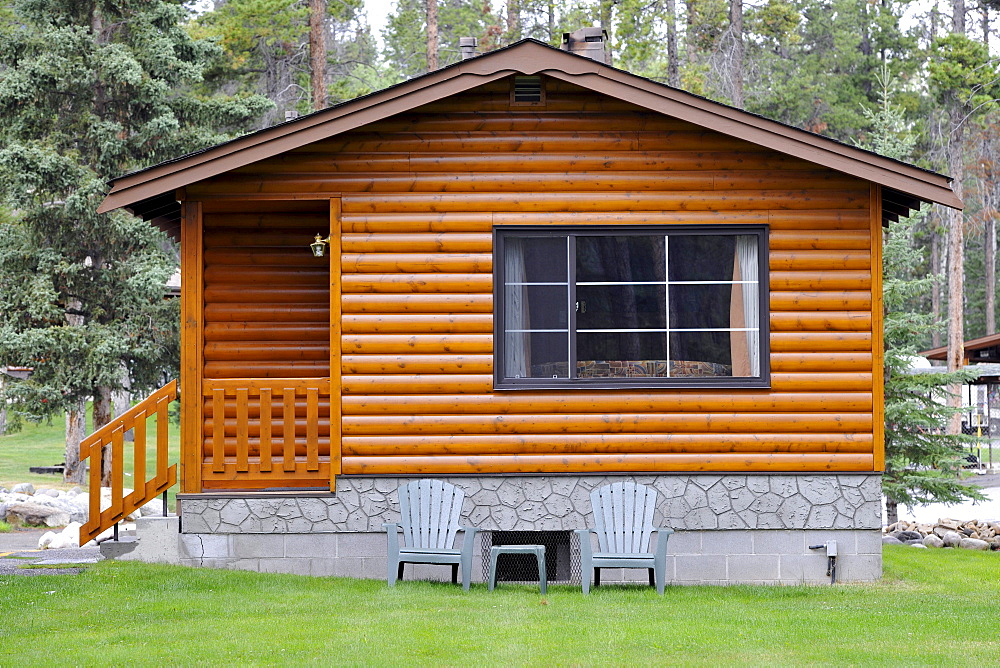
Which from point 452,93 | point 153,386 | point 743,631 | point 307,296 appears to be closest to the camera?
point 743,631

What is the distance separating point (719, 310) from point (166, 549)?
185 inches

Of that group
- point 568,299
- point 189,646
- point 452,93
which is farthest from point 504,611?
point 452,93

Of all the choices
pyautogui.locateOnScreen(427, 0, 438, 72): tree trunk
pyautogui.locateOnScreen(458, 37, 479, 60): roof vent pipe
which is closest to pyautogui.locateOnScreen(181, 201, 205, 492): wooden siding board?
pyautogui.locateOnScreen(458, 37, 479, 60): roof vent pipe

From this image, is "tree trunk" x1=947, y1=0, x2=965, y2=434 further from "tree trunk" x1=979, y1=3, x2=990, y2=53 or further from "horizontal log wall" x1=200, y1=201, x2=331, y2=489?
"horizontal log wall" x1=200, y1=201, x2=331, y2=489

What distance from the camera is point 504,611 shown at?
731 centimetres

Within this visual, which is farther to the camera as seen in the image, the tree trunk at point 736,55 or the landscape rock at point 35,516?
the tree trunk at point 736,55

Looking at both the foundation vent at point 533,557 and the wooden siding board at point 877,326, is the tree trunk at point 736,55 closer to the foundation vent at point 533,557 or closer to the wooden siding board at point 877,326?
the wooden siding board at point 877,326

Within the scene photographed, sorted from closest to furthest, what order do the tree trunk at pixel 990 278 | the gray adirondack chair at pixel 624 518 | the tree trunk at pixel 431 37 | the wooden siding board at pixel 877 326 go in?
the gray adirondack chair at pixel 624 518
the wooden siding board at pixel 877 326
the tree trunk at pixel 431 37
the tree trunk at pixel 990 278

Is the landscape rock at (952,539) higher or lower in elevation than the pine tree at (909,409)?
lower

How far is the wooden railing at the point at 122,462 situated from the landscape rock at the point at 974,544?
9.92 meters

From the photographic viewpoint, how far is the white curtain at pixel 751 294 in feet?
29.1

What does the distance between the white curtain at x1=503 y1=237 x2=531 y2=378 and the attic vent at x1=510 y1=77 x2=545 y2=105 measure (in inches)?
43.4

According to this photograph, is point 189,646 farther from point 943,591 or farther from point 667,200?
point 943,591

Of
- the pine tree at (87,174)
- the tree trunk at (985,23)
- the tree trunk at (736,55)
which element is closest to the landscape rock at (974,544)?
the pine tree at (87,174)
